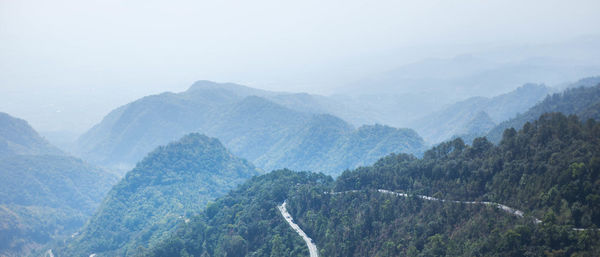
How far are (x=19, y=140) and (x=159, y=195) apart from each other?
51.7 m

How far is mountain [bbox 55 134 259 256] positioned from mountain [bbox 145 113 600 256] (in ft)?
34.1

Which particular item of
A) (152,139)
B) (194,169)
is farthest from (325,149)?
(152,139)

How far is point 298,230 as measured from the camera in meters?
35.2

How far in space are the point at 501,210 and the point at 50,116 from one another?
16451 centimetres

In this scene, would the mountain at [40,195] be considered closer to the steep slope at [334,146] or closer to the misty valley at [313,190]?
the misty valley at [313,190]

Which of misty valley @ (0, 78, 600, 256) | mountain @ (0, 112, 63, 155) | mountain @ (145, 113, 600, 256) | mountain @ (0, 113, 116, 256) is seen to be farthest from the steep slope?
mountain @ (0, 112, 63, 155)

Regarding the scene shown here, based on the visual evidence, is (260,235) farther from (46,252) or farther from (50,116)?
(50,116)

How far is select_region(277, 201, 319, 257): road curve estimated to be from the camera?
31250 mm

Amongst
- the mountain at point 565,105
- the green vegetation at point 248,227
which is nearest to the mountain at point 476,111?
the mountain at point 565,105

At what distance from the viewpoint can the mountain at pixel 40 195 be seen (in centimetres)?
5853

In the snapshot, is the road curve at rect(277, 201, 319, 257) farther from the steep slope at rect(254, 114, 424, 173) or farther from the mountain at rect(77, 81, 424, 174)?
the mountain at rect(77, 81, 424, 174)

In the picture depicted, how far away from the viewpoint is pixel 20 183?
70.1 m

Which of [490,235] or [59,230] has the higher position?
[490,235]

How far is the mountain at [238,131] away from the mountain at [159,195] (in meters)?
20.2
